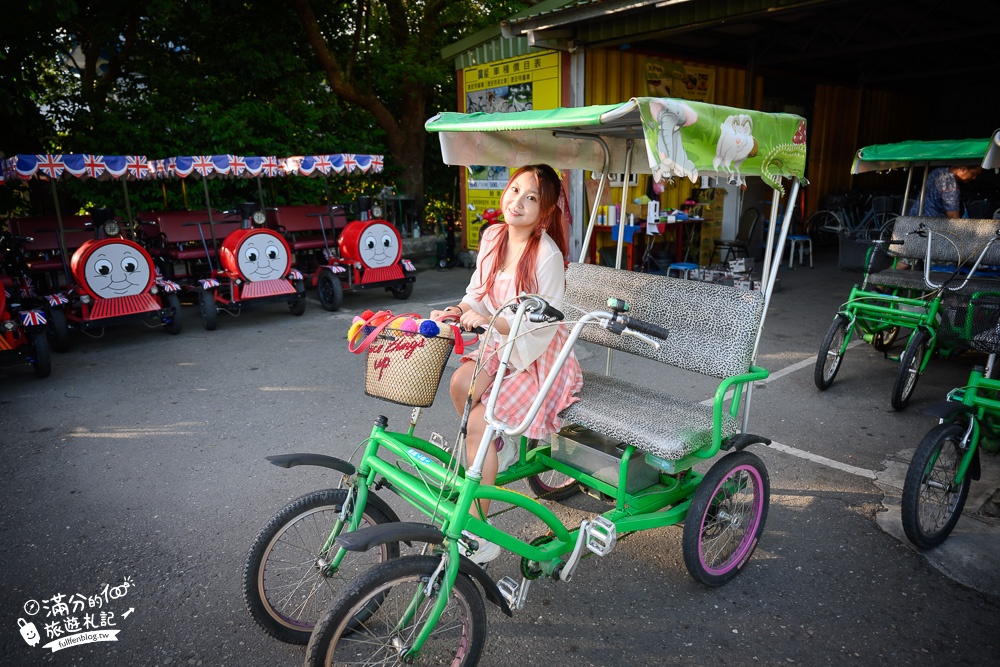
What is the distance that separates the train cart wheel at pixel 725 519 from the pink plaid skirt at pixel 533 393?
2.33ft

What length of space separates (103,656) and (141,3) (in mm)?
11093

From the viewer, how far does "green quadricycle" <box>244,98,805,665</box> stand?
219 centimetres

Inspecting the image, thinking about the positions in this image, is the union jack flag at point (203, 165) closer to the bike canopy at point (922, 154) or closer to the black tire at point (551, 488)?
the black tire at point (551, 488)

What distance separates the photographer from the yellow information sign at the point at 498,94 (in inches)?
378

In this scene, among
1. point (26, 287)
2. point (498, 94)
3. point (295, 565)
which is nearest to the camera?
point (295, 565)

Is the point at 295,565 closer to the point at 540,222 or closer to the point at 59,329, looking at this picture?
the point at 540,222

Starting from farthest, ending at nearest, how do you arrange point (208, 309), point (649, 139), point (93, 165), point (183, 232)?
point (183, 232)
point (208, 309)
point (93, 165)
point (649, 139)

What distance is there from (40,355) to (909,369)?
23.9ft

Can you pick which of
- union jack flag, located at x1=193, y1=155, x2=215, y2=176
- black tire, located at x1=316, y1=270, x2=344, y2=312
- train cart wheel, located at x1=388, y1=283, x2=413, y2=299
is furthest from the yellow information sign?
union jack flag, located at x1=193, y1=155, x2=215, y2=176

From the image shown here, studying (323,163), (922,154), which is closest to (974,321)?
(922,154)

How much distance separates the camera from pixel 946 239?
19.1 ft

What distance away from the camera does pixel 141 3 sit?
1040 centimetres

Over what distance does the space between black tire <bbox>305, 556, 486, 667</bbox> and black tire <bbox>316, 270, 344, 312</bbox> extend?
6.19 metres

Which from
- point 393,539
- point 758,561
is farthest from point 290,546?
point 758,561
